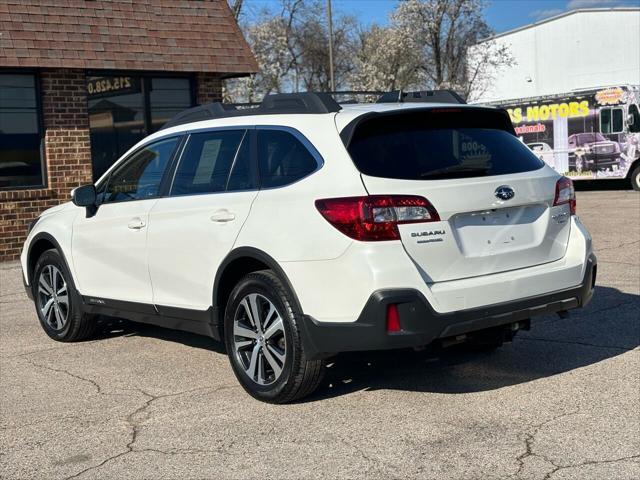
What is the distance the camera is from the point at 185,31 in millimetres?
14297

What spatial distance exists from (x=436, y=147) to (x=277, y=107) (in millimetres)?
1069

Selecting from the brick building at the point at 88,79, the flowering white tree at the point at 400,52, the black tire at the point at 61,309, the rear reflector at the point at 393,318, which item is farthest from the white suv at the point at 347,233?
the flowering white tree at the point at 400,52

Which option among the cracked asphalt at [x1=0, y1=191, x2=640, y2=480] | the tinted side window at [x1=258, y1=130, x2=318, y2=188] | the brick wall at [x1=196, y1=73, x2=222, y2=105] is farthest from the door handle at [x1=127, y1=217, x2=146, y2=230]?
the brick wall at [x1=196, y1=73, x2=222, y2=105]

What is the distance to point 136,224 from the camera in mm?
6105

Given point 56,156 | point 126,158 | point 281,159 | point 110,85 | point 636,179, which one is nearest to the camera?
point 281,159

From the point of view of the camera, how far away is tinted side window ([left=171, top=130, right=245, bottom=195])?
550 centimetres

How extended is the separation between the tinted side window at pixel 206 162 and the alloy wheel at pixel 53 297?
1886 mm

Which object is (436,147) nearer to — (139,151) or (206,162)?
(206,162)

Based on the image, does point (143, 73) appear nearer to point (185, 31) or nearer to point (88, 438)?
point (185, 31)

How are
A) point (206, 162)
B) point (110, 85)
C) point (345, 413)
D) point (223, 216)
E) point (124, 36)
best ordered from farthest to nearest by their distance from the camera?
point (110, 85), point (124, 36), point (206, 162), point (223, 216), point (345, 413)

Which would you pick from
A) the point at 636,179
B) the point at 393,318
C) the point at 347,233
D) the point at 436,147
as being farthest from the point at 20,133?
the point at 636,179

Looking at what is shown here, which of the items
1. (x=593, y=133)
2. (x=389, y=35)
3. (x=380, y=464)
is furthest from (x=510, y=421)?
(x=389, y=35)

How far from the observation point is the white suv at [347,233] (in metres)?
4.54

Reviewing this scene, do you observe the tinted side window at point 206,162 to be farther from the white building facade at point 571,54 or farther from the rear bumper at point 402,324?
the white building facade at point 571,54
